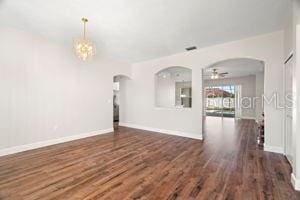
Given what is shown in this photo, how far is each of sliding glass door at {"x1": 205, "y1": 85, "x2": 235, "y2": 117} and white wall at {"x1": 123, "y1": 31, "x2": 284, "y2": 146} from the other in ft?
22.6

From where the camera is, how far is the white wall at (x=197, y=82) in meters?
4.06

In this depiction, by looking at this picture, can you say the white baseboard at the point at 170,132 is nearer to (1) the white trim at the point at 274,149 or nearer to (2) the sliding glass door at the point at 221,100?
(1) the white trim at the point at 274,149

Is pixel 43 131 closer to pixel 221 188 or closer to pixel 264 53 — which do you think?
pixel 221 188

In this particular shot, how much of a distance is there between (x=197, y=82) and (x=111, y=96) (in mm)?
3463

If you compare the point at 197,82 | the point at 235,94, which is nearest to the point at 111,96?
the point at 197,82

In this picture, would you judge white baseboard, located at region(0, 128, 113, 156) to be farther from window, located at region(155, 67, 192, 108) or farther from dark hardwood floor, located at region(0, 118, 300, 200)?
window, located at region(155, 67, 192, 108)

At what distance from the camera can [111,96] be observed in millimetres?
6680

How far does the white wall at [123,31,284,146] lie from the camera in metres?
4.06

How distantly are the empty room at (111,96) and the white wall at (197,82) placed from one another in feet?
0.10

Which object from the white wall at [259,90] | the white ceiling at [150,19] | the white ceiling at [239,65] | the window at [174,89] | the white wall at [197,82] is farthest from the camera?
the window at [174,89]

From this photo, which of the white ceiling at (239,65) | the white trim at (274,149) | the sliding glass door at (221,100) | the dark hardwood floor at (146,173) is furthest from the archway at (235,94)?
the dark hardwood floor at (146,173)

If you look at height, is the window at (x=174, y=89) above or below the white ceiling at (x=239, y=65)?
below

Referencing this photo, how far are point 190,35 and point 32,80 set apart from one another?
445cm

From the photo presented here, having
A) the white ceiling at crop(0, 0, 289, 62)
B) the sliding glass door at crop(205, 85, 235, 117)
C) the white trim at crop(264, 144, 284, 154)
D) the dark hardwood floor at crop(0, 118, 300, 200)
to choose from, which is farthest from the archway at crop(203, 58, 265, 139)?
the dark hardwood floor at crop(0, 118, 300, 200)
